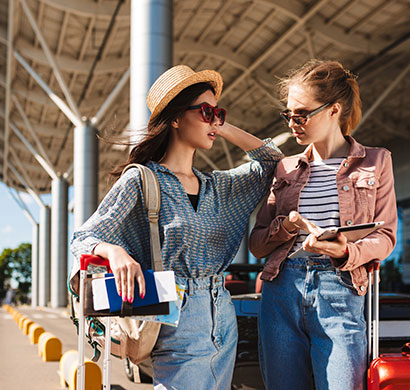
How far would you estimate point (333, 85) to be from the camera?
2795 millimetres

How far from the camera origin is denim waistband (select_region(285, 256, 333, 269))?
258 centimetres

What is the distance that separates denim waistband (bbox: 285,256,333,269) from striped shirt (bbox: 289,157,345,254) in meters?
0.07

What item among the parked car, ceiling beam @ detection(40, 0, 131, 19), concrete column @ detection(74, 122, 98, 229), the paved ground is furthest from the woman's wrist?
concrete column @ detection(74, 122, 98, 229)

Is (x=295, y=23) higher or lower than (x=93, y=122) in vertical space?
higher

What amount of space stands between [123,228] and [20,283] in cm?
10319

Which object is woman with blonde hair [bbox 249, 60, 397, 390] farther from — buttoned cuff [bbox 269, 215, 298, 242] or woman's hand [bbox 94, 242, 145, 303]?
woman's hand [bbox 94, 242, 145, 303]

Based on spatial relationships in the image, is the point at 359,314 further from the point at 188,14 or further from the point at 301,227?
the point at 188,14

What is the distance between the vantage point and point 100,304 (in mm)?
2123

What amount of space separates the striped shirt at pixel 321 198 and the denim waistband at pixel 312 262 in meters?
0.07

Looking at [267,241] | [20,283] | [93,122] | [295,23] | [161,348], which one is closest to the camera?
[161,348]

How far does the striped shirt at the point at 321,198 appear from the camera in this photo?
2633 mm

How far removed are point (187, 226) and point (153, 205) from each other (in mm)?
180

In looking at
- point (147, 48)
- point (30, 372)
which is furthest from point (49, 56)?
point (30, 372)

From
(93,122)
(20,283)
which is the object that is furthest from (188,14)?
(20,283)
